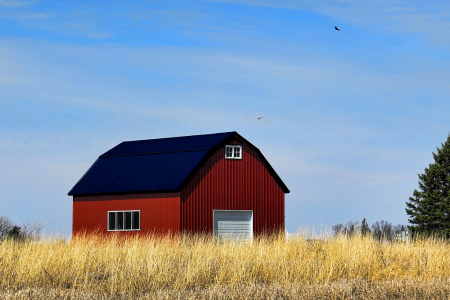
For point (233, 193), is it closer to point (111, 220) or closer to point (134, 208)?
point (134, 208)

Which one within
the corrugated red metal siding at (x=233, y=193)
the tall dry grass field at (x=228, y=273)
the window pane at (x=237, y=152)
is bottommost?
the tall dry grass field at (x=228, y=273)

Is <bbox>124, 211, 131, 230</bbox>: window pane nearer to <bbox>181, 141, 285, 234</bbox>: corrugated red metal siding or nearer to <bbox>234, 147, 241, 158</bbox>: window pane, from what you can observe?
<bbox>181, 141, 285, 234</bbox>: corrugated red metal siding

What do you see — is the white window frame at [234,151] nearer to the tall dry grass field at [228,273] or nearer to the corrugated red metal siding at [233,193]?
the corrugated red metal siding at [233,193]

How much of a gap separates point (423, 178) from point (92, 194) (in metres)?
32.1

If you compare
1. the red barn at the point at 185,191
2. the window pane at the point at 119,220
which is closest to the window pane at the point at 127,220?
the red barn at the point at 185,191

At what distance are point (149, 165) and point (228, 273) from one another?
1672 cm

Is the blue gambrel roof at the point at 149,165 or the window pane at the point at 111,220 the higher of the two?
the blue gambrel roof at the point at 149,165

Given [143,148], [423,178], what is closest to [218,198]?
[143,148]

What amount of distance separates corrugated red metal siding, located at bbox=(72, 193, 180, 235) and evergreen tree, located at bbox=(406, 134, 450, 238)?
28.7 meters

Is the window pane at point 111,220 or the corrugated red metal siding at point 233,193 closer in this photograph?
the corrugated red metal siding at point 233,193

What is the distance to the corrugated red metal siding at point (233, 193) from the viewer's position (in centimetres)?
2852

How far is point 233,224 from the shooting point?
98.5ft

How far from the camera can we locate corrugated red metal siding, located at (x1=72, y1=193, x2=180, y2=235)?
1110 inches

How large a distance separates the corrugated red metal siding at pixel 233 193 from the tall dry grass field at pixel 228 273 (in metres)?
9.04
